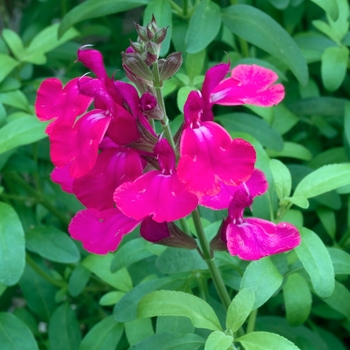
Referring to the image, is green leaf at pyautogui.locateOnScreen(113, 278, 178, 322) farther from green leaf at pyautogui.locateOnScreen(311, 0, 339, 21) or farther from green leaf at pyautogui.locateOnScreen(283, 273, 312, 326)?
green leaf at pyautogui.locateOnScreen(311, 0, 339, 21)

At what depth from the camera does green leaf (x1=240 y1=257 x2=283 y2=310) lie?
2.91ft

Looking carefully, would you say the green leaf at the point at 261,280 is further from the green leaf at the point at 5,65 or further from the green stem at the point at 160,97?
the green leaf at the point at 5,65

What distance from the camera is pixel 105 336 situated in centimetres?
112

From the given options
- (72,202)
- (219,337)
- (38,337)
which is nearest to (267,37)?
(72,202)

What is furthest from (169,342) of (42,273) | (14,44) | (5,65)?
(14,44)

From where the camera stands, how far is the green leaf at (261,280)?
89 cm

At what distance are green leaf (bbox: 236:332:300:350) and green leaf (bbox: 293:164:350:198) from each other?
0.27 m

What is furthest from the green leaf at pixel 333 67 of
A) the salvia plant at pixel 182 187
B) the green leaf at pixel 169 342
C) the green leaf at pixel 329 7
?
the green leaf at pixel 169 342

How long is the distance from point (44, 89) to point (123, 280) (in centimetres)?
51

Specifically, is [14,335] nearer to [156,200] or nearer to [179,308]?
[179,308]

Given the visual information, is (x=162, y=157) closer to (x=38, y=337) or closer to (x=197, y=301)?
(x=197, y=301)

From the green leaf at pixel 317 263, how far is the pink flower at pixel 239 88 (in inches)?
9.8

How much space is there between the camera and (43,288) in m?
1.39

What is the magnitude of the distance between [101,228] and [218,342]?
9.5 inches
